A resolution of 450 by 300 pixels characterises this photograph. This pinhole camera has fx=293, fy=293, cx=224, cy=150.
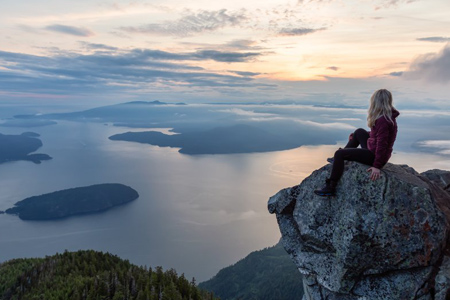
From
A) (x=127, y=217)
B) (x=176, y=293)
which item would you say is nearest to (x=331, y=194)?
(x=176, y=293)

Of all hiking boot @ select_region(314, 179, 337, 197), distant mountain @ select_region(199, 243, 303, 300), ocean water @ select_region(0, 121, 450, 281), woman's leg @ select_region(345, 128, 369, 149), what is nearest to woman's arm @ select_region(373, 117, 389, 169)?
woman's leg @ select_region(345, 128, 369, 149)

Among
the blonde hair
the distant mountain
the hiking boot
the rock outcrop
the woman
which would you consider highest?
the blonde hair

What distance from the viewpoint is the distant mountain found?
79562 mm

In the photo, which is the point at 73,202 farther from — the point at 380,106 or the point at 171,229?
the point at 380,106

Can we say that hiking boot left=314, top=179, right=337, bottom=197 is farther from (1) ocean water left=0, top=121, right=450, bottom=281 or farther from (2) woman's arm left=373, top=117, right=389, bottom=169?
(1) ocean water left=0, top=121, right=450, bottom=281

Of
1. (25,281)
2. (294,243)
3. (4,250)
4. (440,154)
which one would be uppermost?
(294,243)

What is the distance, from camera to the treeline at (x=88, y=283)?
45.0ft

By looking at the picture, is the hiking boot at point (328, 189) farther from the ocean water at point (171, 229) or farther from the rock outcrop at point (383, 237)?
the ocean water at point (171, 229)

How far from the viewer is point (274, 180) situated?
19900cm

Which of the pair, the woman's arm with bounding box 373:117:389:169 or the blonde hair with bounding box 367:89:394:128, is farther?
the blonde hair with bounding box 367:89:394:128

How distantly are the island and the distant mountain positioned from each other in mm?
98188

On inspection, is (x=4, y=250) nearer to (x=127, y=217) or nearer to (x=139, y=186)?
(x=127, y=217)

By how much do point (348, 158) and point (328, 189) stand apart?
111 centimetres

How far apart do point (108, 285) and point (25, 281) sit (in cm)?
646
